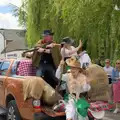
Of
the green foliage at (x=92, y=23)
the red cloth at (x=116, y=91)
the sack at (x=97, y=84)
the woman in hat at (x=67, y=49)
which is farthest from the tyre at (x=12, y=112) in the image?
the green foliage at (x=92, y=23)

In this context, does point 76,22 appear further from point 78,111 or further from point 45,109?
point 78,111

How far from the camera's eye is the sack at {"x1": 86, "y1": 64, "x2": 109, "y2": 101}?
6.21 metres

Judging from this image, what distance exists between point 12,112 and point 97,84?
7.48 ft

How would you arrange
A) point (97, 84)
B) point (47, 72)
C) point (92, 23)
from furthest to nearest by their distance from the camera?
point (92, 23)
point (47, 72)
point (97, 84)

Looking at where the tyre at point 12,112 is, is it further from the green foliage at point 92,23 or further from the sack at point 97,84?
the green foliage at point 92,23

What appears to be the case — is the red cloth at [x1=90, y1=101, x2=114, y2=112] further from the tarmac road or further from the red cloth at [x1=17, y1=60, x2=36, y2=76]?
the tarmac road

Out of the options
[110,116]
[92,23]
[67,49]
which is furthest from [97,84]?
[92,23]

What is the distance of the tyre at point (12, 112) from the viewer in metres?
7.45

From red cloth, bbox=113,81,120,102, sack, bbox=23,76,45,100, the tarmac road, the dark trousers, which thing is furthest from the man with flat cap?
red cloth, bbox=113,81,120,102

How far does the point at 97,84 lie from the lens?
6.30m

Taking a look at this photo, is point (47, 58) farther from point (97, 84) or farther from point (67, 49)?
point (97, 84)

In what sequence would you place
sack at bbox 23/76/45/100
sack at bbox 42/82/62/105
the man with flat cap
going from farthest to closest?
the man with flat cap
sack at bbox 42/82/62/105
sack at bbox 23/76/45/100

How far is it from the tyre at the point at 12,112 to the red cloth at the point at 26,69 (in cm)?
79

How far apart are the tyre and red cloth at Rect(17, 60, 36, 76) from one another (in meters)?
0.79
